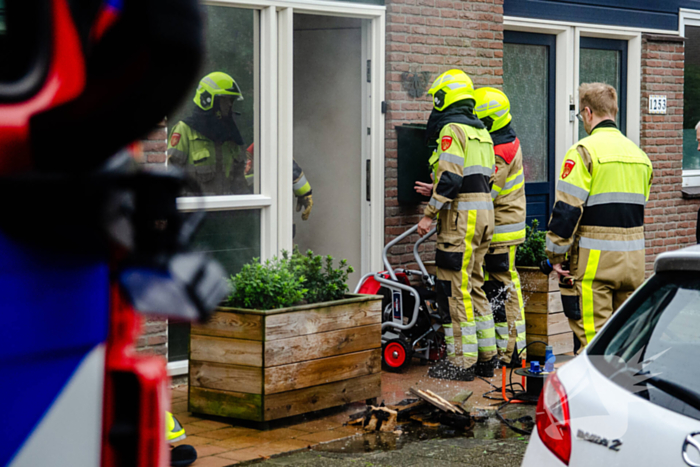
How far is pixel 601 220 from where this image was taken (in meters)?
5.73

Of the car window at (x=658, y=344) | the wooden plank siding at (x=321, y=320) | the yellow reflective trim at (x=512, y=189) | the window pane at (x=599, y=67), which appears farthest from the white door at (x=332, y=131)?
the car window at (x=658, y=344)

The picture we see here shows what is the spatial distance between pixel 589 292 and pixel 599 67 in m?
5.64

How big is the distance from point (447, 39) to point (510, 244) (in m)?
2.19

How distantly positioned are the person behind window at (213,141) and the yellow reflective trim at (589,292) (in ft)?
9.31

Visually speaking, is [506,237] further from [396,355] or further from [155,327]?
[155,327]

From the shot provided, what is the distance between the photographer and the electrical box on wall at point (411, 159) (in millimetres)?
7973

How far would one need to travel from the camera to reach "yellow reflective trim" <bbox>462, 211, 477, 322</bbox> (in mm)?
7102

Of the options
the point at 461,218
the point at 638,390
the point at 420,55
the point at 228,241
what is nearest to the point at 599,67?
the point at 420,55

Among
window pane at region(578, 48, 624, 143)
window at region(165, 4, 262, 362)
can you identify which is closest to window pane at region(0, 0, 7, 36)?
window at region(165, 4, 262, 362)

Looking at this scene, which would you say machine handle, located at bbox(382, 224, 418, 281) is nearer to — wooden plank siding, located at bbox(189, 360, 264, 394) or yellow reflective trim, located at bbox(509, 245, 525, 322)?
yellow reflective trim, located at bbox(509, 245, 525, 322)

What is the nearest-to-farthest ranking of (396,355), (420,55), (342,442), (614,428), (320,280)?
1. (614,428)
2. (342,442)
3. (320,280)
4. (396,355)
5. (420,55)

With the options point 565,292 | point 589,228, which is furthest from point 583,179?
point 565,292

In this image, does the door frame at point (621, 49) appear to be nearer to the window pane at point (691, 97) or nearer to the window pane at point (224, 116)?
the window pane at point (691, 97)

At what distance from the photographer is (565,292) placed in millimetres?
5980
